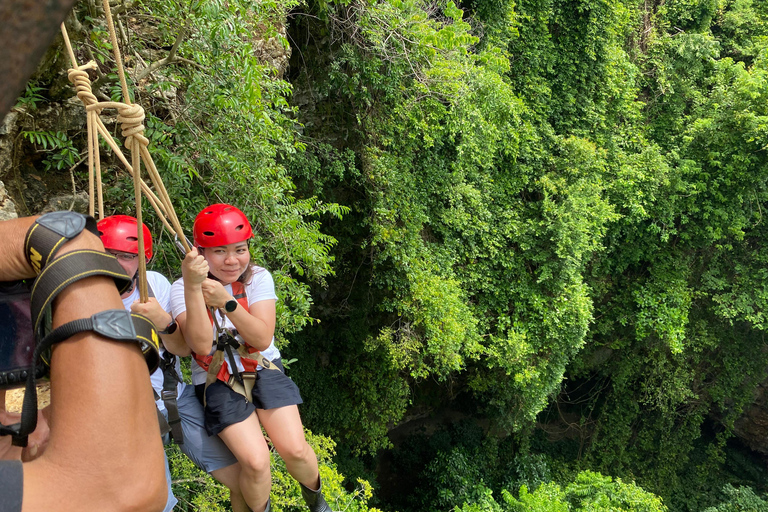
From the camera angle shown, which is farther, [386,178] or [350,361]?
[350,361]

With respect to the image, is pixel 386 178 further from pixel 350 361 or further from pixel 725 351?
pixel 725 351

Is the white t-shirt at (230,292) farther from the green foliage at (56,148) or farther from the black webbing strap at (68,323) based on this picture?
the green foliage at (56,148)

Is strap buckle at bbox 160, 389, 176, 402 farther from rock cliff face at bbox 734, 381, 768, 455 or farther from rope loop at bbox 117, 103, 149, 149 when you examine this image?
rock cliff face at bbox 734, 381, 768, 455

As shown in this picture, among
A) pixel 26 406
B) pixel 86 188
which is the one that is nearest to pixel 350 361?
pixel 86 188

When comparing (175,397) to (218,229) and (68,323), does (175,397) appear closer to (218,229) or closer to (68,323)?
(218,229)

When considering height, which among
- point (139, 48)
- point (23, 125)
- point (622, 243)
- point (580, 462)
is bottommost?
point (580, 462)

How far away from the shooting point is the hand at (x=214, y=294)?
1.67 m

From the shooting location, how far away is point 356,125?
637 cm

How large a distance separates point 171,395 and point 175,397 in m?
0.02

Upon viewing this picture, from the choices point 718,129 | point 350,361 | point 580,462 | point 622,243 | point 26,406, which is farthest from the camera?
point 580,462

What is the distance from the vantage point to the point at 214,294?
1677 mm

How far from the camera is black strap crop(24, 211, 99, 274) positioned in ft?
2.09

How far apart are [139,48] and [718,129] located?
10.5 meters

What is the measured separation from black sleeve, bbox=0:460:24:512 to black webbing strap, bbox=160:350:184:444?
139 cm
